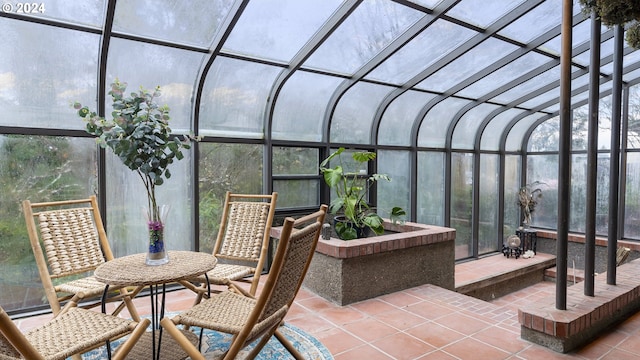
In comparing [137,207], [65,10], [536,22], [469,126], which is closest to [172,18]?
[65,10]

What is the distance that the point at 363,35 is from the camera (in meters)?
3.83

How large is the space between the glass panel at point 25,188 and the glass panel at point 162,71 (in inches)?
22.3

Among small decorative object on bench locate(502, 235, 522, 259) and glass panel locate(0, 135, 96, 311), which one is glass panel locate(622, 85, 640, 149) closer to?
small decorative object on bench locate(502, 235, 522, 259)

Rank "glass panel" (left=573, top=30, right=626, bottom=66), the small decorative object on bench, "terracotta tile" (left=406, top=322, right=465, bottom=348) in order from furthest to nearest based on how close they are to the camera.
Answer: the small decorative object on bench
"glass panel" (left=573, top=30, right=626, bottom=66)
"terracotta tile" (left=406, top=322, right=465, bottom=348)

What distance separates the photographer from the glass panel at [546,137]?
729 centimetres

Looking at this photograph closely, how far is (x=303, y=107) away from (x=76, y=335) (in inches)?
136

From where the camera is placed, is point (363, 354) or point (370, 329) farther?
point (370, 329)

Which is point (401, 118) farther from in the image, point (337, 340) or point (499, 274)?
point (337, 340)

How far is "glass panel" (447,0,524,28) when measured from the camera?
3.62 m

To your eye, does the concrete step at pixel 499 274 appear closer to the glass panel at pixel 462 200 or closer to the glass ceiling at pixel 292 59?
the glass panel at pixel 462 200

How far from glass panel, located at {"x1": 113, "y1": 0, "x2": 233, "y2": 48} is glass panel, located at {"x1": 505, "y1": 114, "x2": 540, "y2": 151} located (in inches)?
243

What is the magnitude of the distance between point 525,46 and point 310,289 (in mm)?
3766

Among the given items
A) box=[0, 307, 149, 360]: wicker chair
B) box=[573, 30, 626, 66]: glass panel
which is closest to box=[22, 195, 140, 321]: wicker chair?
box=[0, 307, 149, 360]: wicker chair

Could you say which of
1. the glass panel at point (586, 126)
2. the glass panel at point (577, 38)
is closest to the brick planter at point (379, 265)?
the glass panel at point (577, 38)
